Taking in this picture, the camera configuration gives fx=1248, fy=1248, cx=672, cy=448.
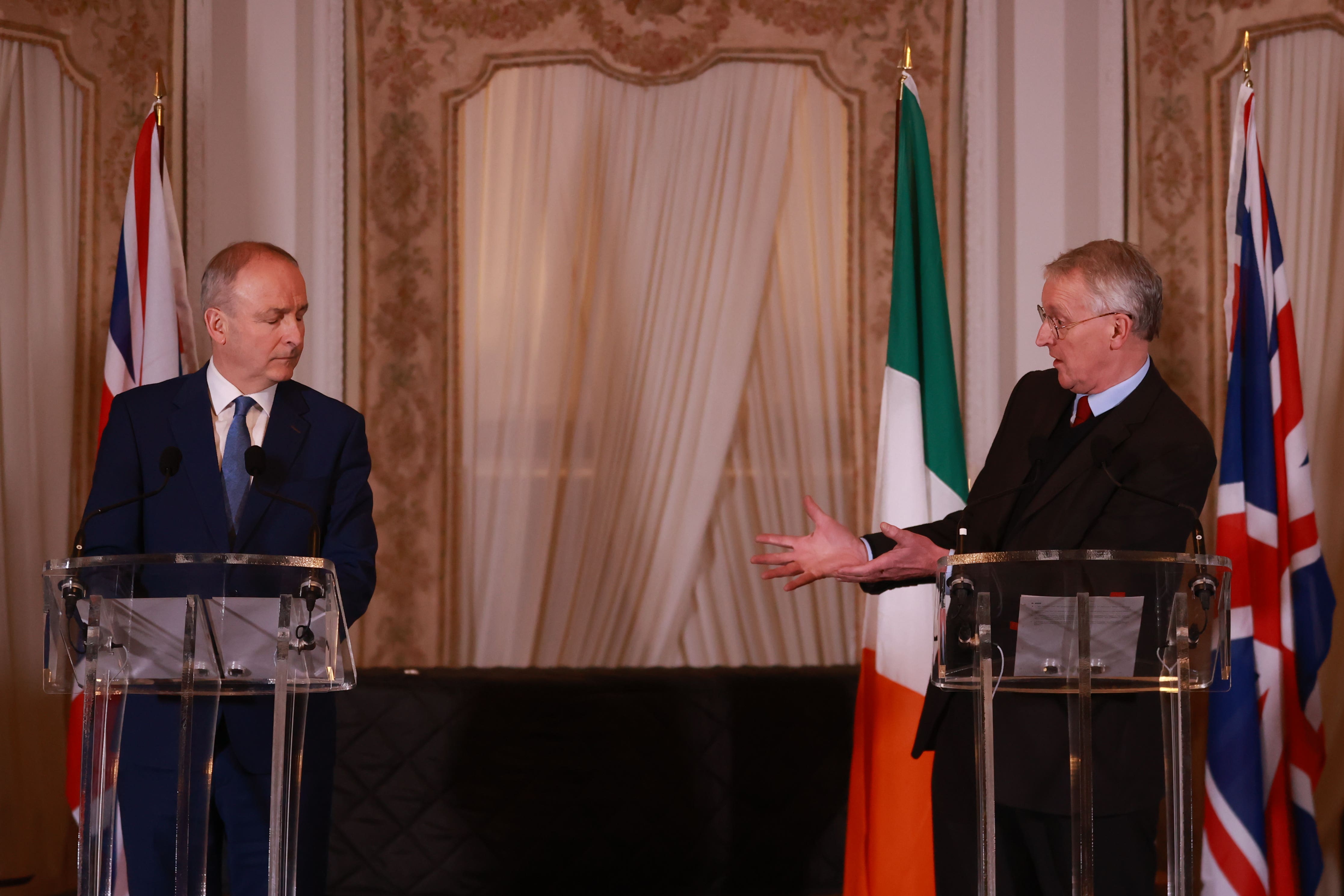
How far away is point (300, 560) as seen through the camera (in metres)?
1.71

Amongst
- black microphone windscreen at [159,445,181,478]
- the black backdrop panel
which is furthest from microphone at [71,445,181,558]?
the black backdrop panel

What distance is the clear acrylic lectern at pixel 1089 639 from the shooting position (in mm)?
1680

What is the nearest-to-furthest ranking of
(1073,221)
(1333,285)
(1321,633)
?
(1321,633) < (1333,285) < (1073,221)

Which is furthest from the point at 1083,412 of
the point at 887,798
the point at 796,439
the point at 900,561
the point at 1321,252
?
the point at 796,439

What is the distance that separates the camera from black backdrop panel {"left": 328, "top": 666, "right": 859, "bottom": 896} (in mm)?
3729

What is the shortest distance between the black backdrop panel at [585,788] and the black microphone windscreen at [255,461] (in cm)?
184

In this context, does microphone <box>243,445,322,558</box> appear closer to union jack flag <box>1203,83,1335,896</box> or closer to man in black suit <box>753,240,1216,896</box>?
man in black suit <box>753,240,1216,896</box>

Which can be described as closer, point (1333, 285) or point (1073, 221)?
point (1333, 285)

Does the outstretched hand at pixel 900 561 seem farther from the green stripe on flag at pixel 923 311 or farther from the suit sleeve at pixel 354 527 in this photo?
the green stripe on flag at pixel 923 311

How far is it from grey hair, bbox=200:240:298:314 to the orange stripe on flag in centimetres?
182

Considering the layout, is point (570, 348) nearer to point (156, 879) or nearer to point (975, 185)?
point (975, 185)

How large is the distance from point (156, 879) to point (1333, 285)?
372 centimetres

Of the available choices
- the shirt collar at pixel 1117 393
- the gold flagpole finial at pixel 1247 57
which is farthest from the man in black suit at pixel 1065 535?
the gold flagpole finial at pixel 1247 57

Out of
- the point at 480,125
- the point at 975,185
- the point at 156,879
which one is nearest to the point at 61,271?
the point at 480,125
